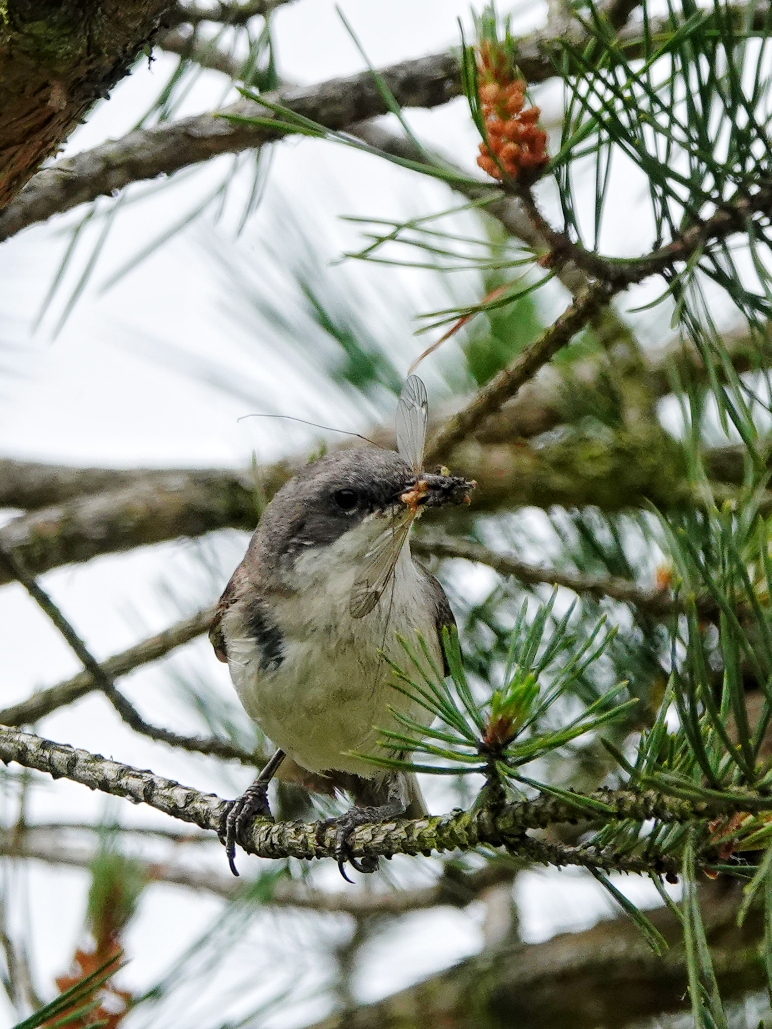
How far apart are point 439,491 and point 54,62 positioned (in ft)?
3.42

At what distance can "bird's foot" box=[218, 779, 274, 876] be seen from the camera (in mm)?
2240

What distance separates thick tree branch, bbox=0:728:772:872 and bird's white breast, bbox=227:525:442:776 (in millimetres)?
289

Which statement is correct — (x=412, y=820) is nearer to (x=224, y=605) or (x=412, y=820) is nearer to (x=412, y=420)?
(x=412, y=420)

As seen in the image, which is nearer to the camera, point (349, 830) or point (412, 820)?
point (412, 820)

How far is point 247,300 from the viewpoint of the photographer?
3.60 m

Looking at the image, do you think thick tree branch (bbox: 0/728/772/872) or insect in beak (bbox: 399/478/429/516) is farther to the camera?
insect in beak (bbox: 399/478/429/516)

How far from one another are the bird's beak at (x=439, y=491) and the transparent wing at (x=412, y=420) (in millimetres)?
54

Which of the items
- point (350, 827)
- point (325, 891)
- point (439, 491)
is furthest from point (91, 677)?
point (325, 891)

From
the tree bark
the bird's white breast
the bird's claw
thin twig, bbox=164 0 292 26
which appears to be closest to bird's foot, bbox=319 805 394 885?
the bird's claw

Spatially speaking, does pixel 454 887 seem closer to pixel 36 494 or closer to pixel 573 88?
pixel 36 494

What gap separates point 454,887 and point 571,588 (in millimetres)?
1081

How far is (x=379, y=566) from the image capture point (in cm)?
248

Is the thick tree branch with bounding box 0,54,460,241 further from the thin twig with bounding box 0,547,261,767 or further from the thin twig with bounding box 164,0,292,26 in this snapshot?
the thin twig with bounding box 0,547,261,767

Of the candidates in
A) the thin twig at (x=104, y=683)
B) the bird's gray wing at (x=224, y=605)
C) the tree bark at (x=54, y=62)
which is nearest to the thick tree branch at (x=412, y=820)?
the thin twig at (x=104, y=683)
